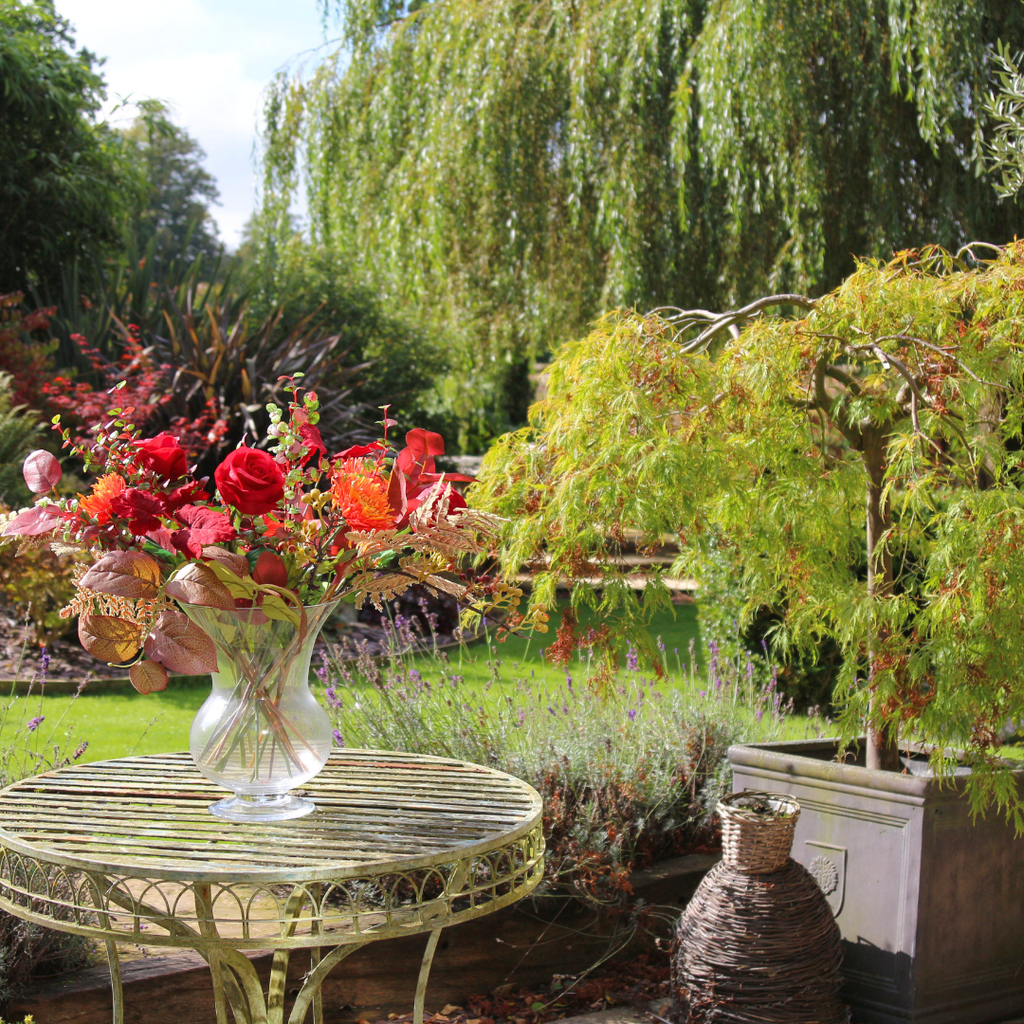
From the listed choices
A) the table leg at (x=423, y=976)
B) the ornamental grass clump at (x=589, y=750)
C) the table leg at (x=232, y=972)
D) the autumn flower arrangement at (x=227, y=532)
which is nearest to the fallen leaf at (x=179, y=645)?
the autumn flower arrangement at (x=227, y=532)

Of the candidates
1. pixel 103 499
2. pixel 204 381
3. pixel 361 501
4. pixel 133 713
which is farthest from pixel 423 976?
pixel 204 381

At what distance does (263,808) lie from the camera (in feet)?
6.05

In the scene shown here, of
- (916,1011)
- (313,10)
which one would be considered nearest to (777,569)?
(916,1011)

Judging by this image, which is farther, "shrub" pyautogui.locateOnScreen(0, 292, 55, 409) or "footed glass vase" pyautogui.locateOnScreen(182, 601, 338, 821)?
"shrub" pyautogui.locateOnScreen(0, 292, 55, 409)

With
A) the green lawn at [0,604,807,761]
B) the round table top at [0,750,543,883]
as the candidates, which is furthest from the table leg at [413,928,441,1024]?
the green lawn at [0,604,807,761]

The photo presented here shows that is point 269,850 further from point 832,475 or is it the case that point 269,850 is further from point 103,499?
point 832,475

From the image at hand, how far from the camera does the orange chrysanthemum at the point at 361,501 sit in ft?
5.47

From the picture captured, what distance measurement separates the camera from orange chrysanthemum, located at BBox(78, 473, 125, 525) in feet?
5.41

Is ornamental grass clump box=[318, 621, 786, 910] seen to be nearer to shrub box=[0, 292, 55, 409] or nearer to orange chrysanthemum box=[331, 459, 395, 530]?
orange chrysanthemum box=[331, 459, 395, 530]

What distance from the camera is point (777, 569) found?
2.94 meters

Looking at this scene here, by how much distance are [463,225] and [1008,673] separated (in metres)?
6.11

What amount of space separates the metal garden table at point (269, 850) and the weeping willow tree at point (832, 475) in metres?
0.68

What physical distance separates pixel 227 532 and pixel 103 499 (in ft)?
0.69

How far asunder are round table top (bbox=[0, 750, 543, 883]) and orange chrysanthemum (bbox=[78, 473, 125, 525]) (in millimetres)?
511
